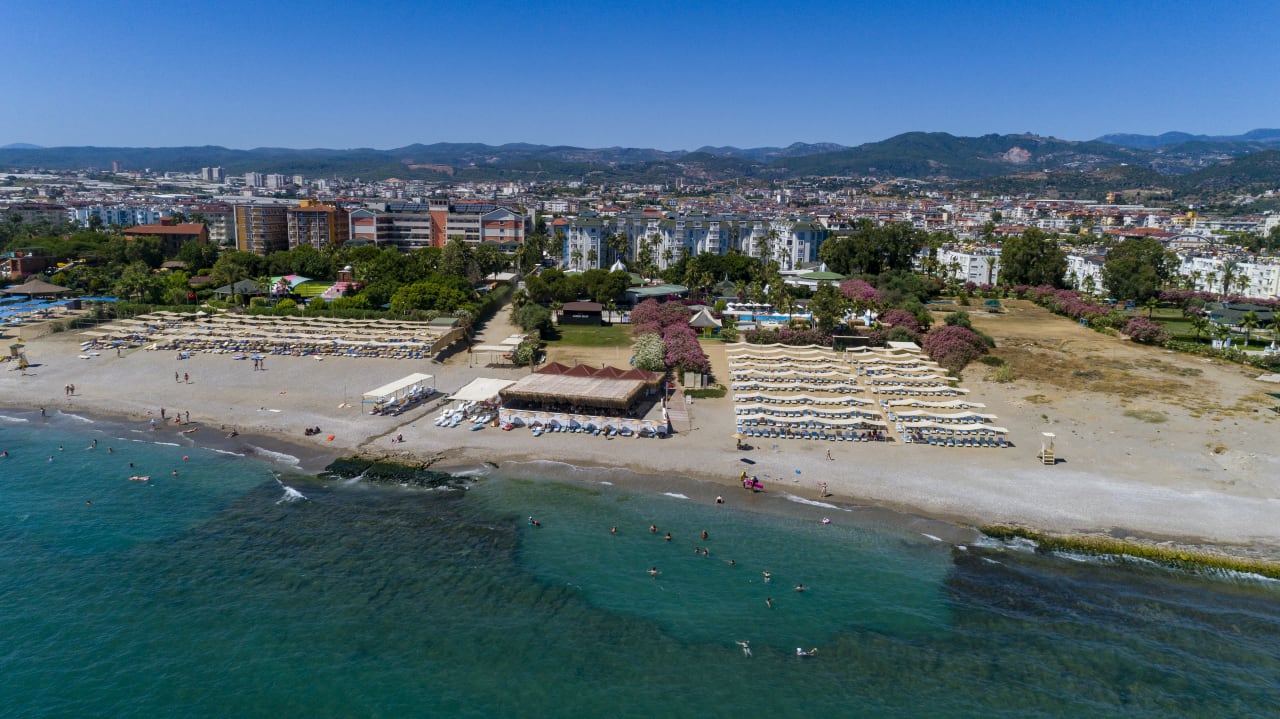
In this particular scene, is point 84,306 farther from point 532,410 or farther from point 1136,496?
point 1136,496

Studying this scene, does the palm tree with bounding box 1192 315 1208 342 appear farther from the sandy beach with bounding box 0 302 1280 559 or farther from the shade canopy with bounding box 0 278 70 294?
the shade canopy with bounding box 0 278 70 294

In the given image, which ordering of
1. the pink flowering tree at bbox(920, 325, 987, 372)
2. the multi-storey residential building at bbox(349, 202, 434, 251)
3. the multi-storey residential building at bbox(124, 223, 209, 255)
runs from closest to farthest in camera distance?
the pink flowering tree at bbox(920, 325, 987, 372)
the multi-storey residential building at bbox(124, 223, 209, 255)
the multi-storey residential building at bbox(349, 202, 434, 251)

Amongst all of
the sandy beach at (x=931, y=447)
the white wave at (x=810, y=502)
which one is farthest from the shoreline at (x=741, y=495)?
the sandy beach at (x=931, y=447)

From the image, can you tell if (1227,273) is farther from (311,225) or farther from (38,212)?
(38,212)

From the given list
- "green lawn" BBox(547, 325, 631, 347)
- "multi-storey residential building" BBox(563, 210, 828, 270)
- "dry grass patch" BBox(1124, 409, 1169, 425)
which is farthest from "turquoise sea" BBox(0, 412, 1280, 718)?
"multi-storey residential building" BBox(563, 210, 828, 270)

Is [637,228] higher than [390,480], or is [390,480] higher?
[637,228]

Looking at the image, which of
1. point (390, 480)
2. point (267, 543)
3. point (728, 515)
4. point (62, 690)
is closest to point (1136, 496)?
point (728, 515)
